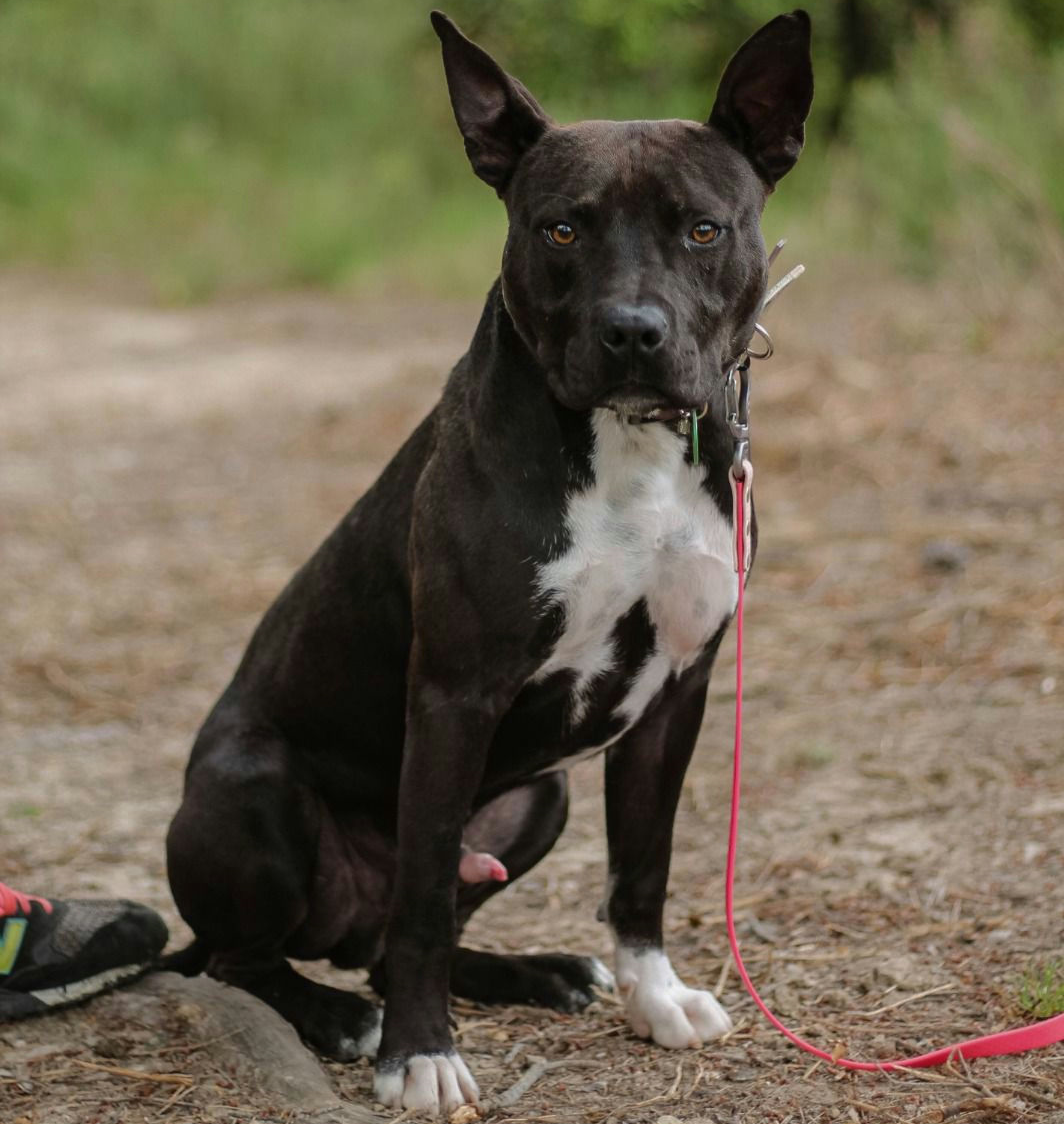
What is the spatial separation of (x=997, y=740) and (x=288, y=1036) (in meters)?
2.20

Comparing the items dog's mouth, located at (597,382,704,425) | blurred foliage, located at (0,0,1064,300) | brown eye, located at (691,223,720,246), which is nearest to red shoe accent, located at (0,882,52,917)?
dog's mouth, located at (597,382,704,425)

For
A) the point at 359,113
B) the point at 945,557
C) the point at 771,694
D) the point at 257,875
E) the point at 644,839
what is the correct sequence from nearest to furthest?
the point at 257,875, the point at 644,839, the point at 771,694, the point at 945,557, the point at 359,113

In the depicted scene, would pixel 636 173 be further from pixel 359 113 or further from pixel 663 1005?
pixel 359 113

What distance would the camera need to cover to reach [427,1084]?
2.62 metres

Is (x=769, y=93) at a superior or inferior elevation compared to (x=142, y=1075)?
superior

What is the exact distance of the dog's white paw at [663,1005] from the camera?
2.87 meters

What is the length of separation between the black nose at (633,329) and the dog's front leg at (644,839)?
2.66 ft

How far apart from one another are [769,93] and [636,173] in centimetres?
32

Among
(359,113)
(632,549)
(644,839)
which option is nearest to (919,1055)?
(644,839)

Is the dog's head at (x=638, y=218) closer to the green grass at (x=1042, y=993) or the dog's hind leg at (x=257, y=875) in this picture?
the dog's hind leg at (x=257, y=875)

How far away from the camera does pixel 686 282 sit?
96.6 inches

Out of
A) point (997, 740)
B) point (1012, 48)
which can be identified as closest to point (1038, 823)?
point (997, 740)

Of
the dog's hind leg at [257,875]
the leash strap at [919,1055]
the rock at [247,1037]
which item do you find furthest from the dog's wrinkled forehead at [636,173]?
the rock at [247,1037]

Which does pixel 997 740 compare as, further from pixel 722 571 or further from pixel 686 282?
pixel 686 282
